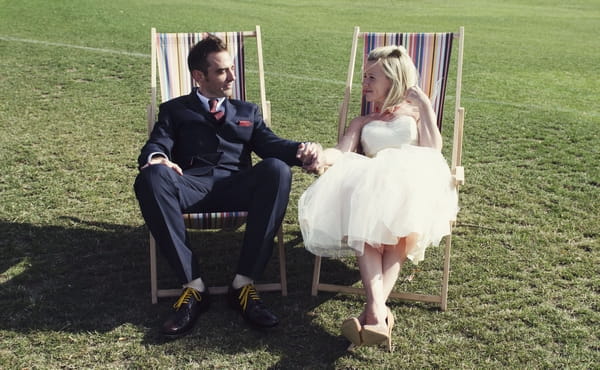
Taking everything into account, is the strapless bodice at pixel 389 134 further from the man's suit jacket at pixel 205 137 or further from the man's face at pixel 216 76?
the man's face at pixel 216 76

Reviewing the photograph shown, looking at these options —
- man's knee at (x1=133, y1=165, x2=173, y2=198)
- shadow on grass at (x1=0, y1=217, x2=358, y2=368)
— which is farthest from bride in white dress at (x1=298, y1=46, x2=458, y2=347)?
man's knee at (x1=133, y1=165, x2=173, y2=198)

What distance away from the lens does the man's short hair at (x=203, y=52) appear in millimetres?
4383

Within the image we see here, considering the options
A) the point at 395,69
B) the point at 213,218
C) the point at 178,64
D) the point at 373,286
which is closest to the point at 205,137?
the point at 213,218

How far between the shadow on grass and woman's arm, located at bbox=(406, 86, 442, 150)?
991mm

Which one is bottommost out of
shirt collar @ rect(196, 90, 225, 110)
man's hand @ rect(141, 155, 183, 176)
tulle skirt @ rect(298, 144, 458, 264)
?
tulle skirt @ rect(298, 144, 458, 264)

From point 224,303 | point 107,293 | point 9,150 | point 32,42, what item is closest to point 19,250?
point 107,293

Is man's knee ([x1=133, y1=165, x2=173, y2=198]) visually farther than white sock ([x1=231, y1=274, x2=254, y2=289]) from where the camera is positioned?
No

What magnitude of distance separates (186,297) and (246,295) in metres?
0.34

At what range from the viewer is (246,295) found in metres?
3.85

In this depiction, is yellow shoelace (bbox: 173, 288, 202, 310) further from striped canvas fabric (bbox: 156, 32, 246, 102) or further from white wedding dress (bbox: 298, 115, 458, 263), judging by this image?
striped canvas fabric (bbox: 156, 32, 246, 102)

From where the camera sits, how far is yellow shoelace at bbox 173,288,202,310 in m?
3.78

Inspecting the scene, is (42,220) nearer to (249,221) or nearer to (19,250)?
(19,250)

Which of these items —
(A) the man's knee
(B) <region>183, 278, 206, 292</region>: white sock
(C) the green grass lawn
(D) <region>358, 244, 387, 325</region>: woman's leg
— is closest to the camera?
(D) <region>358, 244, 387, 325</region>: woman's leg

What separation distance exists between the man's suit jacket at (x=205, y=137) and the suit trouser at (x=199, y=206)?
0.33 meters
